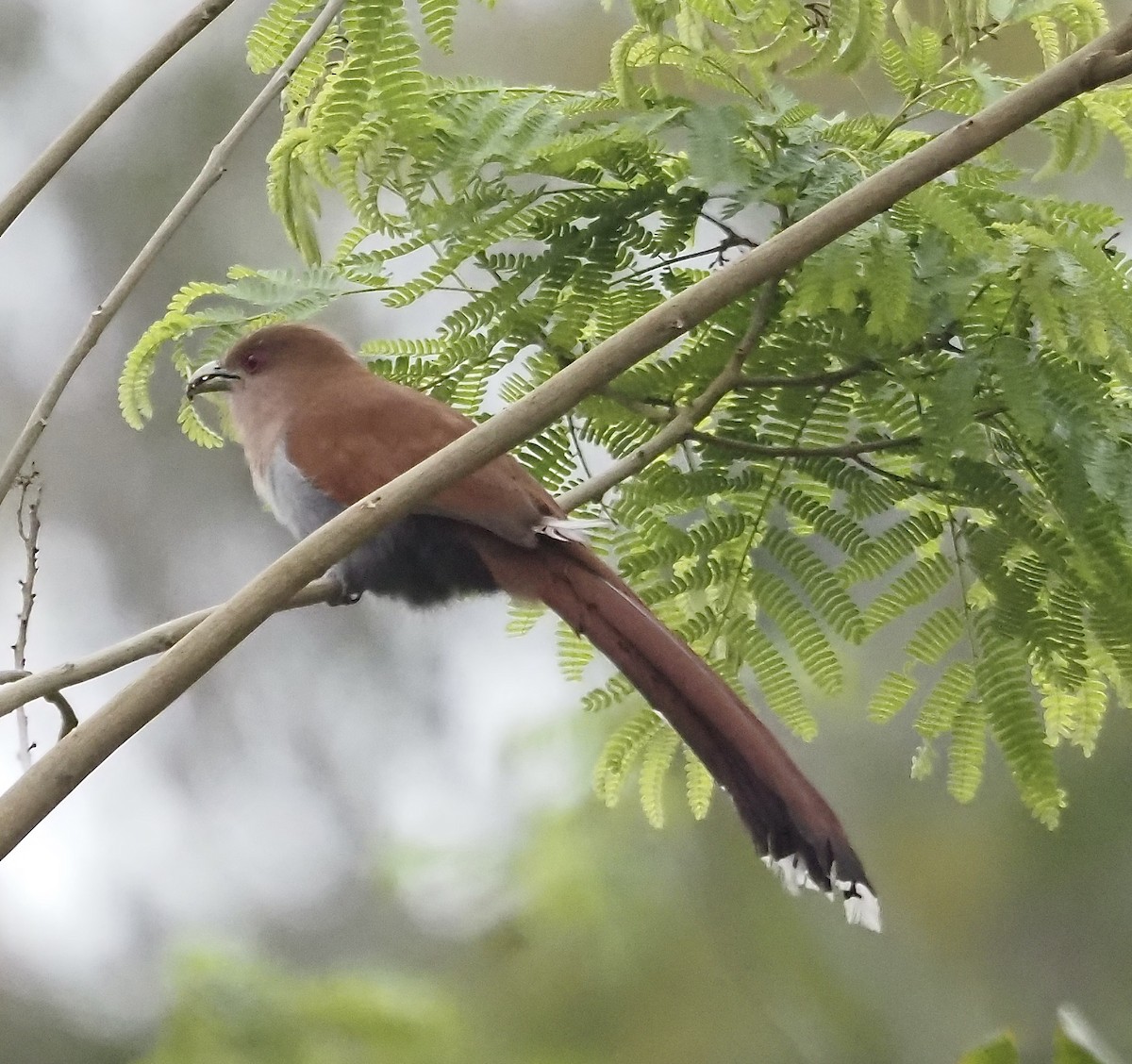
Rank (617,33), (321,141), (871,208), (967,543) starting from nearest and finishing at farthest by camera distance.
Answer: (871,208) < (321,141) < (967,543) < (617,33)

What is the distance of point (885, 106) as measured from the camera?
1.30m

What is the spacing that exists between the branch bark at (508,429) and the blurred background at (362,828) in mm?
936

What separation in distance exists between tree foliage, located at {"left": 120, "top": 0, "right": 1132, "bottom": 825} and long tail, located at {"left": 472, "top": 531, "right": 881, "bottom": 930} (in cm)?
12

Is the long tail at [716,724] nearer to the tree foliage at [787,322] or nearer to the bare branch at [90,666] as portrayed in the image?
the tree foliage at [787,322]

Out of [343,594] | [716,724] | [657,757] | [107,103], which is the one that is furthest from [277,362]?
[716,724]

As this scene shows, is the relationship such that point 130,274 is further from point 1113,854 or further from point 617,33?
point 1113,854

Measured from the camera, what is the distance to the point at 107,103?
0.92 m

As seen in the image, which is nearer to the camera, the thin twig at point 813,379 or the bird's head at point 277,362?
the thin twig at point 813,379

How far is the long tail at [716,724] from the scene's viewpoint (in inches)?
35.2

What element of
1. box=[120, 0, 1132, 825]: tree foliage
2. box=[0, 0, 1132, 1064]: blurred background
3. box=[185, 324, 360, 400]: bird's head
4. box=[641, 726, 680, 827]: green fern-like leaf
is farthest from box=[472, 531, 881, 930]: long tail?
box=[0, 0, 1132, 1064]: blurred background

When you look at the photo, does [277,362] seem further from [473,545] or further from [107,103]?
[107,103]

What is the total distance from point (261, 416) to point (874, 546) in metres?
0.69

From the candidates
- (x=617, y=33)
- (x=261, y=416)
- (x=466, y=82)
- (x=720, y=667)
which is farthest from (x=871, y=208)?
(x=617, y=33)

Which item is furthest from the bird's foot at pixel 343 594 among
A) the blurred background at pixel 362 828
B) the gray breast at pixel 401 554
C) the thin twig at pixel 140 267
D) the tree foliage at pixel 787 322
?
the blurred background at pixel 362 828
